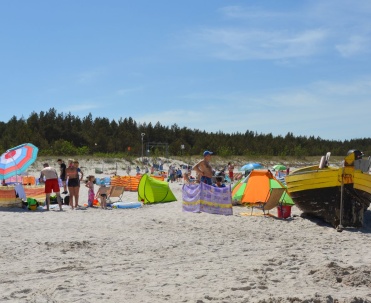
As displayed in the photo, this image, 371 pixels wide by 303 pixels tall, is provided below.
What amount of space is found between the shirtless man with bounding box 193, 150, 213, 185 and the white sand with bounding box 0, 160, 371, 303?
1319 mm

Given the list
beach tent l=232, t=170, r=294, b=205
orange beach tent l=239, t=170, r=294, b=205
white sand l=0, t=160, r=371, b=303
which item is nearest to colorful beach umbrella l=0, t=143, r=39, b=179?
white sand l=0, t=160, r=371, b=303

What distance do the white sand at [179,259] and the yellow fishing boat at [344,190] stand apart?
35cm

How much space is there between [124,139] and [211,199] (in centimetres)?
4638

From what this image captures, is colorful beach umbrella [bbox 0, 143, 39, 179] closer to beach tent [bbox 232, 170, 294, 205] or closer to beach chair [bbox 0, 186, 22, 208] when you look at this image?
beach chair [bbox 0, 186, 22, 208]

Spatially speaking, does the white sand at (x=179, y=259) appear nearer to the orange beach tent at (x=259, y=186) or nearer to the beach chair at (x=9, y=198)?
the beach chair at (x=9, y=198)

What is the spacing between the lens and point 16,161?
13.4m

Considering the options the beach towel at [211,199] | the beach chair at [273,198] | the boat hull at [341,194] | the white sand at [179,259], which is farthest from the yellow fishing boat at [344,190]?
the beach towel at [211,199]

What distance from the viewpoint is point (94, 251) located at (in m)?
7.57

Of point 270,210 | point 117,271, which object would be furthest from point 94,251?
point 270,210

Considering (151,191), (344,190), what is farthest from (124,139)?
(344,190)

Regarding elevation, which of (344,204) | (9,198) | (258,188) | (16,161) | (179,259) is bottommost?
(179,259)

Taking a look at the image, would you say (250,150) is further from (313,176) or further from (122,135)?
(313,176)

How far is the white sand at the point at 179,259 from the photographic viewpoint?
17.7 ft

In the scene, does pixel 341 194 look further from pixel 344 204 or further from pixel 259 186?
pixel 259 186
